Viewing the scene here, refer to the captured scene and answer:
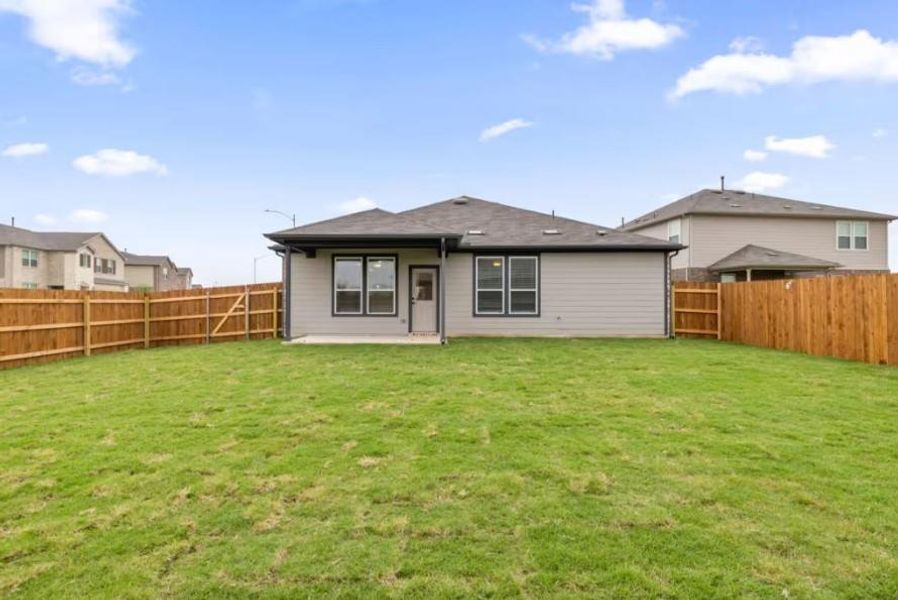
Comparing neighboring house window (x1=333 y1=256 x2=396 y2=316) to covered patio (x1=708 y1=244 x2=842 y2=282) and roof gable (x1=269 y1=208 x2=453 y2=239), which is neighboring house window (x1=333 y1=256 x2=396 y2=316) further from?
covered patio (x1=708 y1=244 x2=842 y2=282)

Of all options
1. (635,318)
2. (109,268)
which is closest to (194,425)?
(635,318)

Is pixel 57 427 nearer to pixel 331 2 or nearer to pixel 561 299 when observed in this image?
pixel 561 299

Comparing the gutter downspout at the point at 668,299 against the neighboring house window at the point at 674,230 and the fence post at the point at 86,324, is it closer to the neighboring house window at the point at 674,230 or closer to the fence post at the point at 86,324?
the neighboring house window at the point at 674,230

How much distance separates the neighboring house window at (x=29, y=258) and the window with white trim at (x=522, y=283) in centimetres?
3724

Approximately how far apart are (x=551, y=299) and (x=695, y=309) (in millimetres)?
4480

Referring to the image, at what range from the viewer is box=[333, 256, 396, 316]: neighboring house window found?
13.9 meters

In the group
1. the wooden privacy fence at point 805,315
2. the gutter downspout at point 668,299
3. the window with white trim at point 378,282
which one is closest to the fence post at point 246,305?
the window with white trim at point 378,282

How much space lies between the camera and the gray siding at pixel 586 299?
1397 centimetres

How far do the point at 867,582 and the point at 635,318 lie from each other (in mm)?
12115

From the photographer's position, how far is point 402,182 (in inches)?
972

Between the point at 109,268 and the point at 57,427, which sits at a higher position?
the point at 109,268

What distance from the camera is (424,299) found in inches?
555

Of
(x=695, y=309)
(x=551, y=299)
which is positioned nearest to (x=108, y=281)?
(x=551, y=299)

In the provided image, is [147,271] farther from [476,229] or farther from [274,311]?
[476,229]
